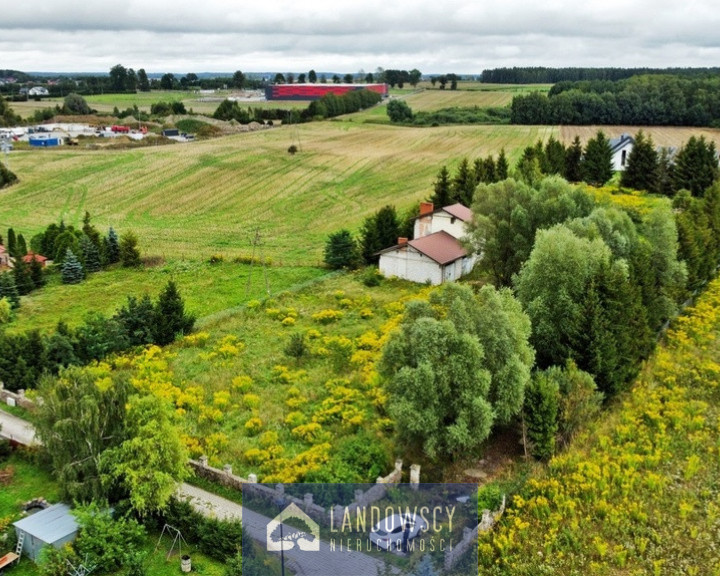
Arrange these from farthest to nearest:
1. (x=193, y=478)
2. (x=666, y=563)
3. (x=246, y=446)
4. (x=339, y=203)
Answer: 1. (x=339, y=203)
2. (x=246, y=446)
3. (x=193, y=478)
4. (x=666, y=563)

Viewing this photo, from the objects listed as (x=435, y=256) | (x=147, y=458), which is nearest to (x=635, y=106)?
(x=435, y=256)

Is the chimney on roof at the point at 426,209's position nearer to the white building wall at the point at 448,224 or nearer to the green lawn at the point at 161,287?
the white building wall at the point at 448,224

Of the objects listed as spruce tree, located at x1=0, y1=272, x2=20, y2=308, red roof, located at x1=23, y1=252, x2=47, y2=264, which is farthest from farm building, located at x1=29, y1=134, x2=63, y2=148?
spruce tree, located at x1=0, y1=272, x2=20, y2=308

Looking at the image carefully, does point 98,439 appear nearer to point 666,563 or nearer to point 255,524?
point 255,524

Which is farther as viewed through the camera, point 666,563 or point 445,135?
point 445,135

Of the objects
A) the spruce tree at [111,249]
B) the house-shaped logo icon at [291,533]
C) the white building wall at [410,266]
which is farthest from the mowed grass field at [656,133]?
the house-shaped logo icon at [291,533]

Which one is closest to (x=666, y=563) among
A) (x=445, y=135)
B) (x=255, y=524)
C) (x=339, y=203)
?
(x=255, y=524)

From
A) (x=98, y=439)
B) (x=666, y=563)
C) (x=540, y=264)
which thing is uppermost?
(x=540, y=264)

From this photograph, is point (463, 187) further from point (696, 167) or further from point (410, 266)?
point (696, 167)
